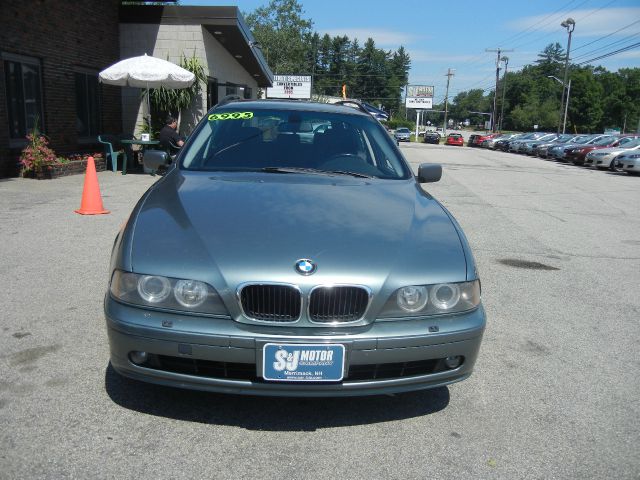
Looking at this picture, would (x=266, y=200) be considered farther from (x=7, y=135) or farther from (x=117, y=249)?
(x=7, y=135)

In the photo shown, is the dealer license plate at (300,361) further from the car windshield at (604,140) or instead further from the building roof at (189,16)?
the car windshield at (604,140)

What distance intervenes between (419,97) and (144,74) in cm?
7829

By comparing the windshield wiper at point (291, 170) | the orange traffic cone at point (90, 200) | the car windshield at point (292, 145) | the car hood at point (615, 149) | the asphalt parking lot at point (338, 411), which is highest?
the car windshield at point (292, 145)

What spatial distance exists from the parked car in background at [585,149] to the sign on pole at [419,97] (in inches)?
2257

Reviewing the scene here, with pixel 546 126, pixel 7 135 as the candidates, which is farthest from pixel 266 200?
pixel 546 126

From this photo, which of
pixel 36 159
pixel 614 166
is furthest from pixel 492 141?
pixel 36 159

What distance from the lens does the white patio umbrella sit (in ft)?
40.2

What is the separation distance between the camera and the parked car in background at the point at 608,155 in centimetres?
2408

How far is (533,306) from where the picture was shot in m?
4.99

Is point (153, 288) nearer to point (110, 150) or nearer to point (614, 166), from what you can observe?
point (110, 150)

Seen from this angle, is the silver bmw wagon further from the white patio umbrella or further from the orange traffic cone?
the white patio umbrella

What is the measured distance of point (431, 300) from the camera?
2701 millimetres

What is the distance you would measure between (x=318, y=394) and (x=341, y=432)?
1.15 feet

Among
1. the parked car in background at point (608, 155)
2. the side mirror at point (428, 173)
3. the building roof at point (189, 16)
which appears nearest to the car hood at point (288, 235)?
the side mirror at point (428, 173)
